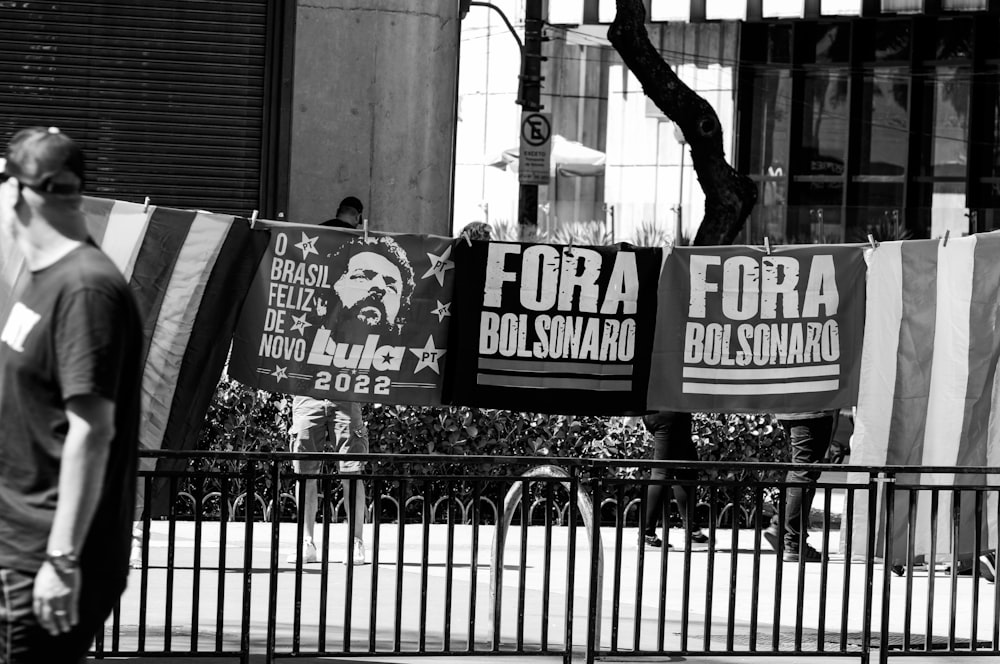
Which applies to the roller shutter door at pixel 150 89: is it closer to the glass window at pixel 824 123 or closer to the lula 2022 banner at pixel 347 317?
the lula 2022 banner at pixel 347 317

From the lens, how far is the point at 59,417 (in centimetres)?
402

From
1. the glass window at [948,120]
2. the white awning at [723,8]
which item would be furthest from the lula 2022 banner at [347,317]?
the glass window at [948,120]

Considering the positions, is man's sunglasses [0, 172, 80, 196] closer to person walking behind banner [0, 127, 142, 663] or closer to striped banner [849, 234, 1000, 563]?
person walking behind banner [0, 127, 142, 663]

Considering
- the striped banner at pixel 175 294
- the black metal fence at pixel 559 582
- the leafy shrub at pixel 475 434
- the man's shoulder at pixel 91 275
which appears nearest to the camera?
the man's shoulder at pixel 91 275

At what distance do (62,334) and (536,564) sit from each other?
23.1ft

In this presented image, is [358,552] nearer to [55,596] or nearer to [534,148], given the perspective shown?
[55,596]

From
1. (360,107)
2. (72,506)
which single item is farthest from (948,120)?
(72,506)

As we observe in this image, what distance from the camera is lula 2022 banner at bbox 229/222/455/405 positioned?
27.4 feet

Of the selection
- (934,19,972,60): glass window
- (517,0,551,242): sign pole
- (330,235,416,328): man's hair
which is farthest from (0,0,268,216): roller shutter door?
(934,19,972,60): glass window

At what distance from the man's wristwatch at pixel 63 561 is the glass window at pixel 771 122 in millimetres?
28156

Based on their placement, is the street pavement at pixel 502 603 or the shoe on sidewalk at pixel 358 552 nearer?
the street pavement at pixel 502 603

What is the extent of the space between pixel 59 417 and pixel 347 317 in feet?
14.7

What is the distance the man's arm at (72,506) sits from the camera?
390 cm

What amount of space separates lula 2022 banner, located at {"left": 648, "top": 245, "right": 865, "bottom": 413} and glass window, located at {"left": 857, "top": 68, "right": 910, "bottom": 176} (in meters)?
22.4
